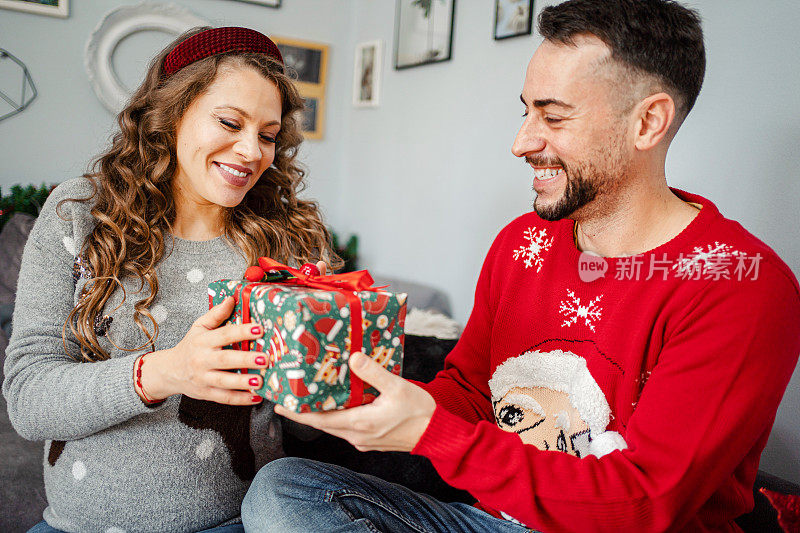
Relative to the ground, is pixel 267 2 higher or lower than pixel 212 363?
higher

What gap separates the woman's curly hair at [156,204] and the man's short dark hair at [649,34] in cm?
60

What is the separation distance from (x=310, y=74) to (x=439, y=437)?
2823mm

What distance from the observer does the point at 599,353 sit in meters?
1.12

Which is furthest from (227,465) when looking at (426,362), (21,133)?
(21,133)

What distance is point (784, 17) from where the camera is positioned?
1.36 metres

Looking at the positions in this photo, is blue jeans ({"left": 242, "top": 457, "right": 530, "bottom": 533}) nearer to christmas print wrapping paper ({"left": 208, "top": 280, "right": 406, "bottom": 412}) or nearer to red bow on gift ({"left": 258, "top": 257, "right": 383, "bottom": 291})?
christmas print wrapping paper ({"left": 208, "top": 280, "right": 406, "bottom": 412})

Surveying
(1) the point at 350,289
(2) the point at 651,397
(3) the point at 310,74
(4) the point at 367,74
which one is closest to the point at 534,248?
(2) the point at 651,397

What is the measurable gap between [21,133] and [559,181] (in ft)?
8.77

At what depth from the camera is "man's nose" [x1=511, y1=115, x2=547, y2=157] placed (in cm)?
120

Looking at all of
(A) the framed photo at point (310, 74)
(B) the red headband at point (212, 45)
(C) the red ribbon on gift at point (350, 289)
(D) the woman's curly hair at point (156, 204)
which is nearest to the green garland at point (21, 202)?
(A) the framed photo at point (310, 74)

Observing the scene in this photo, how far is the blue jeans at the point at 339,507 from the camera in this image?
1020mm

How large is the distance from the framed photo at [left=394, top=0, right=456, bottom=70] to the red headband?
143 cm

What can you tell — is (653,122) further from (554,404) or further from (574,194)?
(554,404)

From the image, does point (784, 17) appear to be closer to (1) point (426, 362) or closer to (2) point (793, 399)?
(2) point (793, 399)
